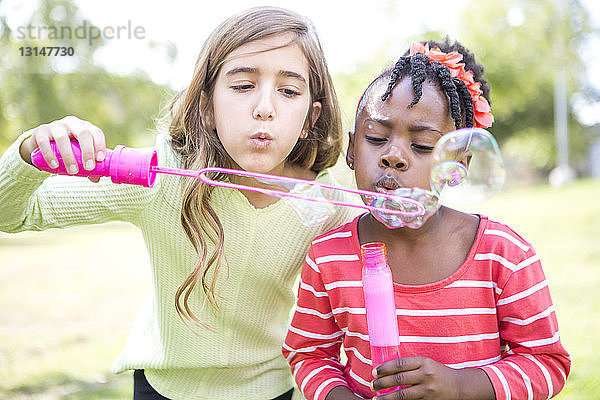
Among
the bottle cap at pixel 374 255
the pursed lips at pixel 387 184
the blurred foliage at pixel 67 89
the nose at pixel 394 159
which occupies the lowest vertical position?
the bottle cap at pixel 374 255

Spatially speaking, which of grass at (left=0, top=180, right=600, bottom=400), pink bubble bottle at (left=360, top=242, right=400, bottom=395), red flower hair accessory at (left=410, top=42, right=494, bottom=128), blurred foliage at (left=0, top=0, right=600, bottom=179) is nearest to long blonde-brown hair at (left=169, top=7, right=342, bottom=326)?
red flower hair accessory at (left=410, top=42, right=494, bottom=128)

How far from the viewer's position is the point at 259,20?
1.97 meters

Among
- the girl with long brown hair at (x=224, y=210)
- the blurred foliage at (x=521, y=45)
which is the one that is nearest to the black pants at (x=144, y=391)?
the girl with long brown hair at (x=224, y=210)

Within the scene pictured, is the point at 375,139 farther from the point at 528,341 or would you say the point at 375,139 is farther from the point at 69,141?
the point at 69,141

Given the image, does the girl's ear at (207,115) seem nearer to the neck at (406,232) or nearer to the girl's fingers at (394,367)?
the neck at (406,232)

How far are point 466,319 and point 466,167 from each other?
16.7 inches

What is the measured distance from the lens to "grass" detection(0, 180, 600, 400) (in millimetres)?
3924

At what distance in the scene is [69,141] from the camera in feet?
5.04

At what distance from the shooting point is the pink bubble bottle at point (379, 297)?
4.68ft

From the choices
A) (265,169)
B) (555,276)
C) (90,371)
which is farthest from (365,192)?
(555,276)

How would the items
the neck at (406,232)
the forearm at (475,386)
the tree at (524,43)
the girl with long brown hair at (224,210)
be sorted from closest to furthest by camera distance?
the forearm at (475,386) → the neck at (406,232) → the girl with long brown hair at (224,210) → the tree at (524,43)

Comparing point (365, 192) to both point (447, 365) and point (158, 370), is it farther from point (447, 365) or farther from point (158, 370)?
point (158, 370)

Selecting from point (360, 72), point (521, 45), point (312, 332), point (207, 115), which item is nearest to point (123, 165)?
point (207, 115)

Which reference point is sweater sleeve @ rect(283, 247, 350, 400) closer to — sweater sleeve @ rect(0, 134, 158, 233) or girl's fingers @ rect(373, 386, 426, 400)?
girl's fingers @ rect(373, 386, 426, 400)
